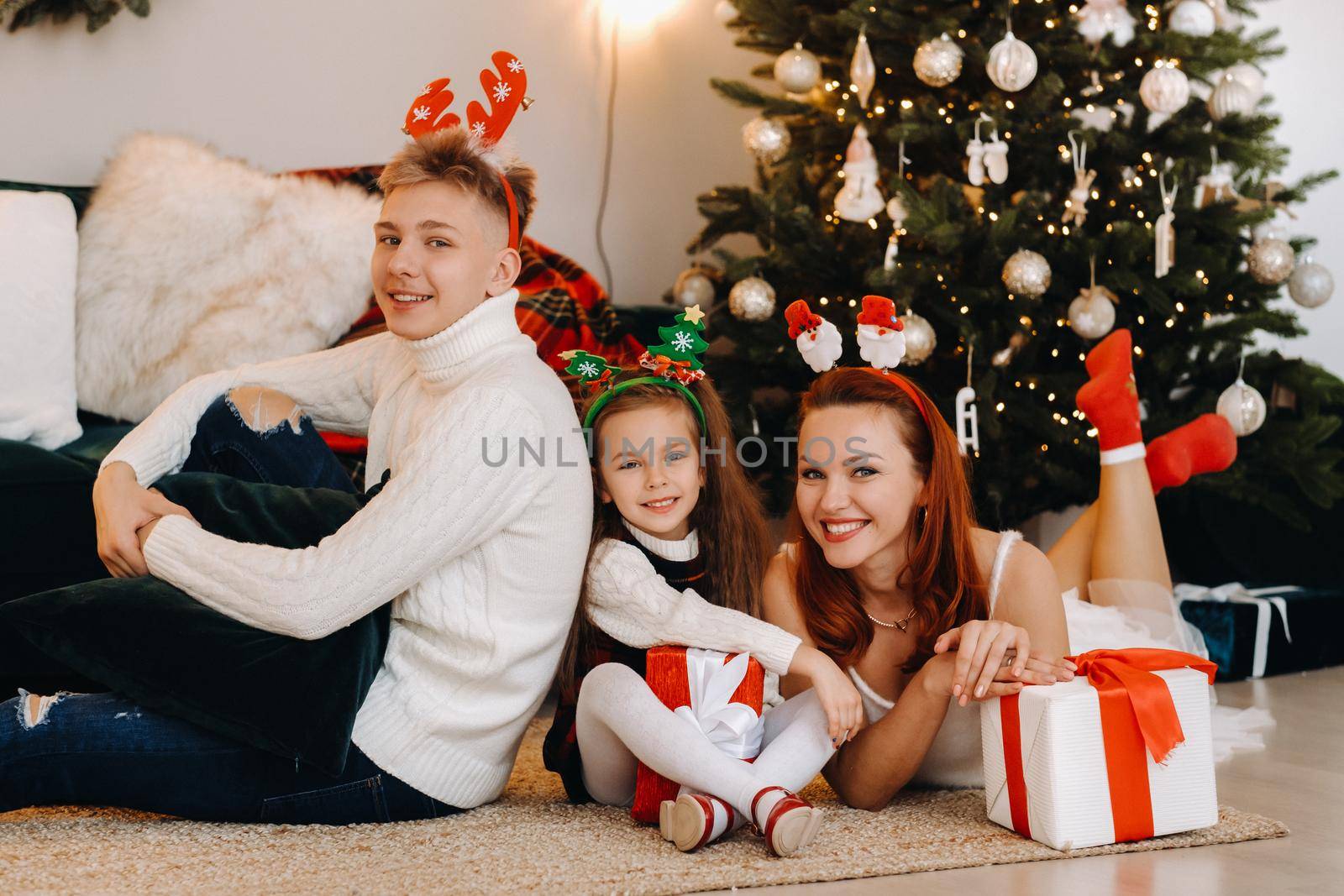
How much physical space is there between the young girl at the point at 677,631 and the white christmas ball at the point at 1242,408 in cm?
127

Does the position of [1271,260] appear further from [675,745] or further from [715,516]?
[675,745]

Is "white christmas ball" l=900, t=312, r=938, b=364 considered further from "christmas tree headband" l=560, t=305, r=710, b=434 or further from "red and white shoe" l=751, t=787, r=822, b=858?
"red and white shoe" l=751, t=787, r=822, b=858

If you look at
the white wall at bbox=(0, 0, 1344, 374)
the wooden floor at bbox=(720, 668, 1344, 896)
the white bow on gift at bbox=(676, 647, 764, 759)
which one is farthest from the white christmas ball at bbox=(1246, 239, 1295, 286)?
the white bow on gift at bbox=(676, 647, 764, 759)

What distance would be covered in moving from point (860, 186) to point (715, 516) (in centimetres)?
116

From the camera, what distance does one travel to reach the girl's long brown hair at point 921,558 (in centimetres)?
163

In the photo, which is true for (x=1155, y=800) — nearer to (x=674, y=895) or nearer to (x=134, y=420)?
(x=674, y=895)

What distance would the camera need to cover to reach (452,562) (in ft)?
4.86

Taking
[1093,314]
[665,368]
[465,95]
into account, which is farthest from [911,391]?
[465,95]

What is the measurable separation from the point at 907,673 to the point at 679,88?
2.38 meters

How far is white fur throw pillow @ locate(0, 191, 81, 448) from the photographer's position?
7.40 ft

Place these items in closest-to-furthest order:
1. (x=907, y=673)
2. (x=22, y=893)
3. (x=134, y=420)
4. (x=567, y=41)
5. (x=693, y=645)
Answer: (x=22, y=893) → (x=693, y=645) → (x=907, y=673) → (x=134, y=420) → (x=567, y=41)

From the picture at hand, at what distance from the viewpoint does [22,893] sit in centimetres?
119

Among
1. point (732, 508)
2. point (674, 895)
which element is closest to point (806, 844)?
point (674, 895)

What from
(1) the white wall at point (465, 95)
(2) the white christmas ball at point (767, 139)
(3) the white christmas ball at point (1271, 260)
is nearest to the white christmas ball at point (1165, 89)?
(3) the white christmas ball at point (1271, 260)
